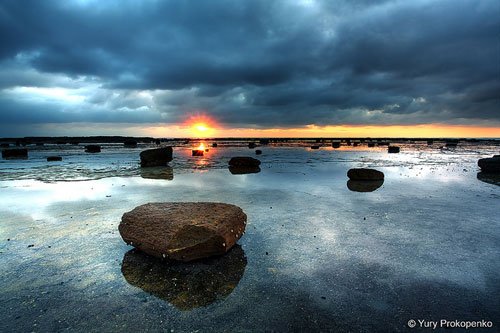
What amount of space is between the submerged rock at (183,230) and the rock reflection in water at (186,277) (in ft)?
0.57

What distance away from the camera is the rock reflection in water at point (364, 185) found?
39.0 ft

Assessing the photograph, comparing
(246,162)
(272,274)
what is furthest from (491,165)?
(272,274)

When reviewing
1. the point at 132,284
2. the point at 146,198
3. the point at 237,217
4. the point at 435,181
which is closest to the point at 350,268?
the point at 237,217

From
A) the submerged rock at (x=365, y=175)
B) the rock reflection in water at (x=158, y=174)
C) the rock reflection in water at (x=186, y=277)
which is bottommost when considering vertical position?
the rock reflection in water at (x=158, y=174)

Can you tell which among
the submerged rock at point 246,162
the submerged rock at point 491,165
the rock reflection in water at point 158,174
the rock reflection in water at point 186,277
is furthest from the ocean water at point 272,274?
the submerged rock at point 491,165

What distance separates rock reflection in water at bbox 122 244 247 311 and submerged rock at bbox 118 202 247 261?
0.57 feet

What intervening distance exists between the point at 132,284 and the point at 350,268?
3.44 m

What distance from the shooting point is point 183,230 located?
4934 mm

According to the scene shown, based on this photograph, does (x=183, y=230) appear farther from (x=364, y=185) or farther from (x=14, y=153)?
(x=14, y=153)

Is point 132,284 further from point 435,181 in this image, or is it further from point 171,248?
point 435,181

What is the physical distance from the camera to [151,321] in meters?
3.35

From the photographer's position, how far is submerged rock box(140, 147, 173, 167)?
2186 centimetres

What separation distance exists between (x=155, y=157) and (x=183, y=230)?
18.7 m

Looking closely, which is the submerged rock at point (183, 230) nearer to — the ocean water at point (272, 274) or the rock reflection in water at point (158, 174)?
the ocean water at point (272, 274)
